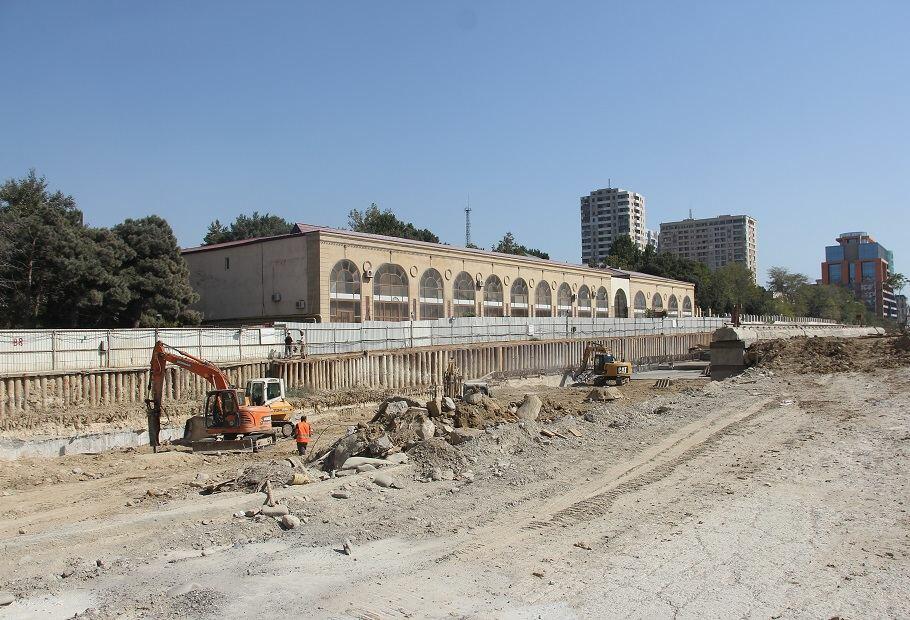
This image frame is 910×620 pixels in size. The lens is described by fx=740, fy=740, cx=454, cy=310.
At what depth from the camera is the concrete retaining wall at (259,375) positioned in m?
25.3

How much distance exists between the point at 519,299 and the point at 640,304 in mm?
24538

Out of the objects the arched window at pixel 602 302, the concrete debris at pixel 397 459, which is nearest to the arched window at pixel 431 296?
the arched window at pixel 602 302

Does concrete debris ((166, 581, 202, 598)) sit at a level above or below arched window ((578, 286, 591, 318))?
below

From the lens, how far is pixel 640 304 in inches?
3339

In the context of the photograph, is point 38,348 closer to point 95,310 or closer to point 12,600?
point 95,310

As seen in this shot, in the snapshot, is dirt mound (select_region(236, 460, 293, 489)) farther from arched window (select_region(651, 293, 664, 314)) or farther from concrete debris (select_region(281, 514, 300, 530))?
arched window (select_region(651, 293, 664, 314))

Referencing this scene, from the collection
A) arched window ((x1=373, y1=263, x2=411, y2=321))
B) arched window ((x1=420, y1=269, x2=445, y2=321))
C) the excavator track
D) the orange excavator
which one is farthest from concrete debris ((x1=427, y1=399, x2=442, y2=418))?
arched window ((x1=420, y1=269, x2=445, y2=321))

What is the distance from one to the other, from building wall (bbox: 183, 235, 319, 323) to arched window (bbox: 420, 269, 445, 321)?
10.8 m

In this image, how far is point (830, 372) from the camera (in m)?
30.8

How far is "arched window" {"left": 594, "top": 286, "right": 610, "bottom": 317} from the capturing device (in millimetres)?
76312

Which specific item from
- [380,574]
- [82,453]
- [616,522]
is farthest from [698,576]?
[82,453]

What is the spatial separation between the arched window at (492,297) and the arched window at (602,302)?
16.2 metres

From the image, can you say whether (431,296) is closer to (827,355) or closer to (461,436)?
(827,355)

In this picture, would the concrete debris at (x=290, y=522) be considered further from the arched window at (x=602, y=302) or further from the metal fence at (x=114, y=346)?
the arched window at (x=602, y=302)
